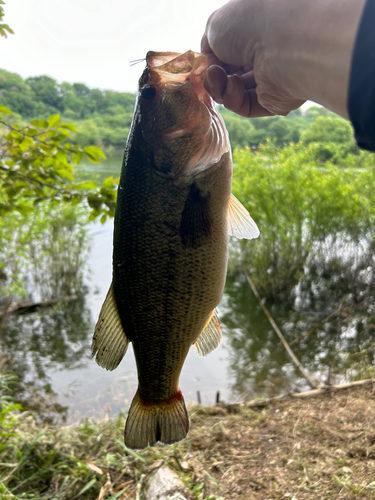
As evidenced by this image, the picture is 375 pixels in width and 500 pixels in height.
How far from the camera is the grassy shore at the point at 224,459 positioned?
250 centimetres

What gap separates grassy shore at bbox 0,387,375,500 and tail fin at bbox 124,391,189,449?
123cm

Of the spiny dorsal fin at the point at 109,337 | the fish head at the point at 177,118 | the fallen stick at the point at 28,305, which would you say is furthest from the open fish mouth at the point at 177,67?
the fallen stick at the point at 28,305

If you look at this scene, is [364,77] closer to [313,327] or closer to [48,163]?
[48,163]

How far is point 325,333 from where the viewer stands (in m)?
7.43

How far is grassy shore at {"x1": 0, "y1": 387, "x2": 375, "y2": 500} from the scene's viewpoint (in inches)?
98.5

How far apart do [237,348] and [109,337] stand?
5947 millimetres

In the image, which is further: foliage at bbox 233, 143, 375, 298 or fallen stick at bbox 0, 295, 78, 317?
fallen stick at bbox 0, 295, 78, 317

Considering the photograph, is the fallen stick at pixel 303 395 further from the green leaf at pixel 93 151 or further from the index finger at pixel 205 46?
the index finger at pixel 205 46

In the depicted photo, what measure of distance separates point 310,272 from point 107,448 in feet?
23.6

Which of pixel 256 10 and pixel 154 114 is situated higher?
pixel 256 10

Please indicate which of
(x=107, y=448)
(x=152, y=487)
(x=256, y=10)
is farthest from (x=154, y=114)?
(x=107, y=448)

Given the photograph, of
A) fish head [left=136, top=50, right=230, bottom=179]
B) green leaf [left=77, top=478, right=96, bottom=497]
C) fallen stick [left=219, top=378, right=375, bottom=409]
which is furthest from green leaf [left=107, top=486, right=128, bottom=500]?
fish head [left=136, top=50, right=230, bottom=179]

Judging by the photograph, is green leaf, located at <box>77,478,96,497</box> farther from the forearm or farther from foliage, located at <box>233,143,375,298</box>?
foliage, located at <box>233,143,375,298</box>

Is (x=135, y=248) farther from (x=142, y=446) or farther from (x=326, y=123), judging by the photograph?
(x=326, y=123)
